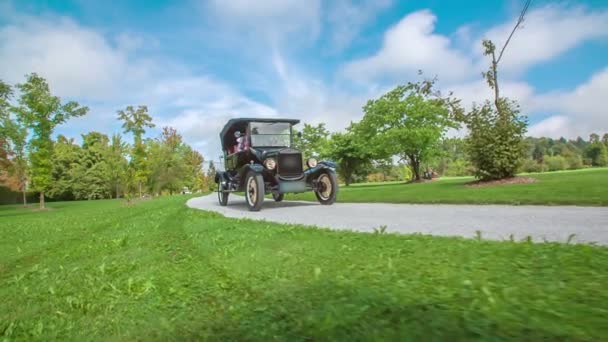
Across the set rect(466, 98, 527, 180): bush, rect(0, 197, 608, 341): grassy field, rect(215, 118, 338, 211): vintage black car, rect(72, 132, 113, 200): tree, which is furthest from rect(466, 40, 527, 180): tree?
rect(72, 132, 113, 200): tree

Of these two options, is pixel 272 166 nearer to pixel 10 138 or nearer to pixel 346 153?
pixel 10 138

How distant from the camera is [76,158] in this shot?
50188 mm

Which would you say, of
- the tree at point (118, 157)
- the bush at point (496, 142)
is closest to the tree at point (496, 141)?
the bush at point (496, 142)

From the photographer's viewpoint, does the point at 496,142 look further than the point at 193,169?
No

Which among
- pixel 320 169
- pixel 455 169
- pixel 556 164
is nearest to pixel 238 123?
pixel 320 169

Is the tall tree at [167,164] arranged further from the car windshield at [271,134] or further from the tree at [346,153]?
the car windshield at [271,134]

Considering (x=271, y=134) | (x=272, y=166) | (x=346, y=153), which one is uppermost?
(x=346, y=153)

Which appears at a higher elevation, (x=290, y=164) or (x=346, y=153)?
(x=346, y=153)

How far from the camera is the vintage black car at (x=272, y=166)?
9.88 metres

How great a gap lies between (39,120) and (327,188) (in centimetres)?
2505

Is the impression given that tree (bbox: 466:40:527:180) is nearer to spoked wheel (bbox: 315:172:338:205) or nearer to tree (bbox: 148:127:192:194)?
spoked wheel (bbox: 315:172:338:205)

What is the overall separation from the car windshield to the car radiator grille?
4.91 ft

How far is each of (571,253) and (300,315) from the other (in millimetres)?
2330

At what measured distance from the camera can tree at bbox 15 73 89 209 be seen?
23.9m
